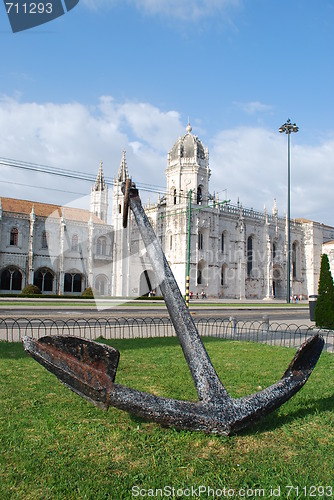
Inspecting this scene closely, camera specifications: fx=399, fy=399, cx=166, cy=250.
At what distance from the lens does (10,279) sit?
43.0 m

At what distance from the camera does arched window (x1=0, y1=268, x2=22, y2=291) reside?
4281 centimetres

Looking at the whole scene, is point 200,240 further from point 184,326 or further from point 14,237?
point 184,326

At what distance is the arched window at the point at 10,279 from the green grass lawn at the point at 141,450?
39.4m

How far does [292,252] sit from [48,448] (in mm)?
66947

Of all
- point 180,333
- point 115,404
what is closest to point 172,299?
point 180,333

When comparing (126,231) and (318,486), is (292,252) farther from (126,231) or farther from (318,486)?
(318,486)

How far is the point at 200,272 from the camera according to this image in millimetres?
52469

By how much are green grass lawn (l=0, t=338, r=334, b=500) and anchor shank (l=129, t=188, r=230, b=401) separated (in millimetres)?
532

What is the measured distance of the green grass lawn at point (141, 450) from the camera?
3.06m

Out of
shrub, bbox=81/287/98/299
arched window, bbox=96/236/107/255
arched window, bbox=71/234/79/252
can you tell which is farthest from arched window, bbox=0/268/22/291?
arched window, bbox=96/236/107/255

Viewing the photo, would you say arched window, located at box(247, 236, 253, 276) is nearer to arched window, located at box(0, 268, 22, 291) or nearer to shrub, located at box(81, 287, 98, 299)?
shrub, located at box(81, 287, 98, 299)

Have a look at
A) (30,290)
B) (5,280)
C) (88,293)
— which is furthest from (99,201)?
(30,290)

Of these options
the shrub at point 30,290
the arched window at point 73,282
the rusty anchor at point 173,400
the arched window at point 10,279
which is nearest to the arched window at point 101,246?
the arched window at point 73,282

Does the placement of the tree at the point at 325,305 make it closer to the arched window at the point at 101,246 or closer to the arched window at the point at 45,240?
the arched window at the point at 45,240
